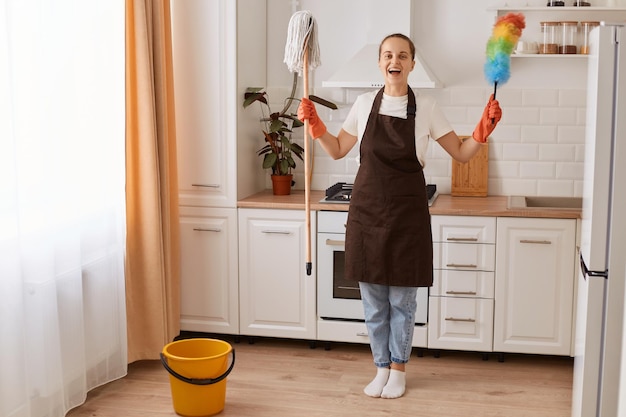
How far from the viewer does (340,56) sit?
466 cm

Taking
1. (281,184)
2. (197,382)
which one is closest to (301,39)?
(281,184)

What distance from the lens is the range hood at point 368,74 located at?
4168 millimetres

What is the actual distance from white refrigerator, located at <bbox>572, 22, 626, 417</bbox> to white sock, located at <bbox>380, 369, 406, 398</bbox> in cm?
124

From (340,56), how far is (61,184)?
6.43 feet

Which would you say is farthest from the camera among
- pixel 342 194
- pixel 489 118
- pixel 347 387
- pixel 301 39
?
pixel 342 194

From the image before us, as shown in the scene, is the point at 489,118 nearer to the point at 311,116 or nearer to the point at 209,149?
the point at 311,116

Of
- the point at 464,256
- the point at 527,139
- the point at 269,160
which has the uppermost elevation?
the point at 527,139

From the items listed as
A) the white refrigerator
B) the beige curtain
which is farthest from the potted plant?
the white refrigerator

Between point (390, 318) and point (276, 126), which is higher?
point (276, 126)

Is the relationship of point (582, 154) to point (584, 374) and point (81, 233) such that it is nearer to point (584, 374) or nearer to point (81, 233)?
point (584, 374)

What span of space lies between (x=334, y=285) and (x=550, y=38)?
171 centimetres

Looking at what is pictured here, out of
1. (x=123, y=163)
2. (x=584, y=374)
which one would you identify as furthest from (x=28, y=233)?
(x=584, y=374)

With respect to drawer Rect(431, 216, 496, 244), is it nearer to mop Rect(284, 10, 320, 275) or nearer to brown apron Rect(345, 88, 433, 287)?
brown apron Rect(345, 88, 433, 287)

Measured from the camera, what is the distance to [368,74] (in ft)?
13.9
